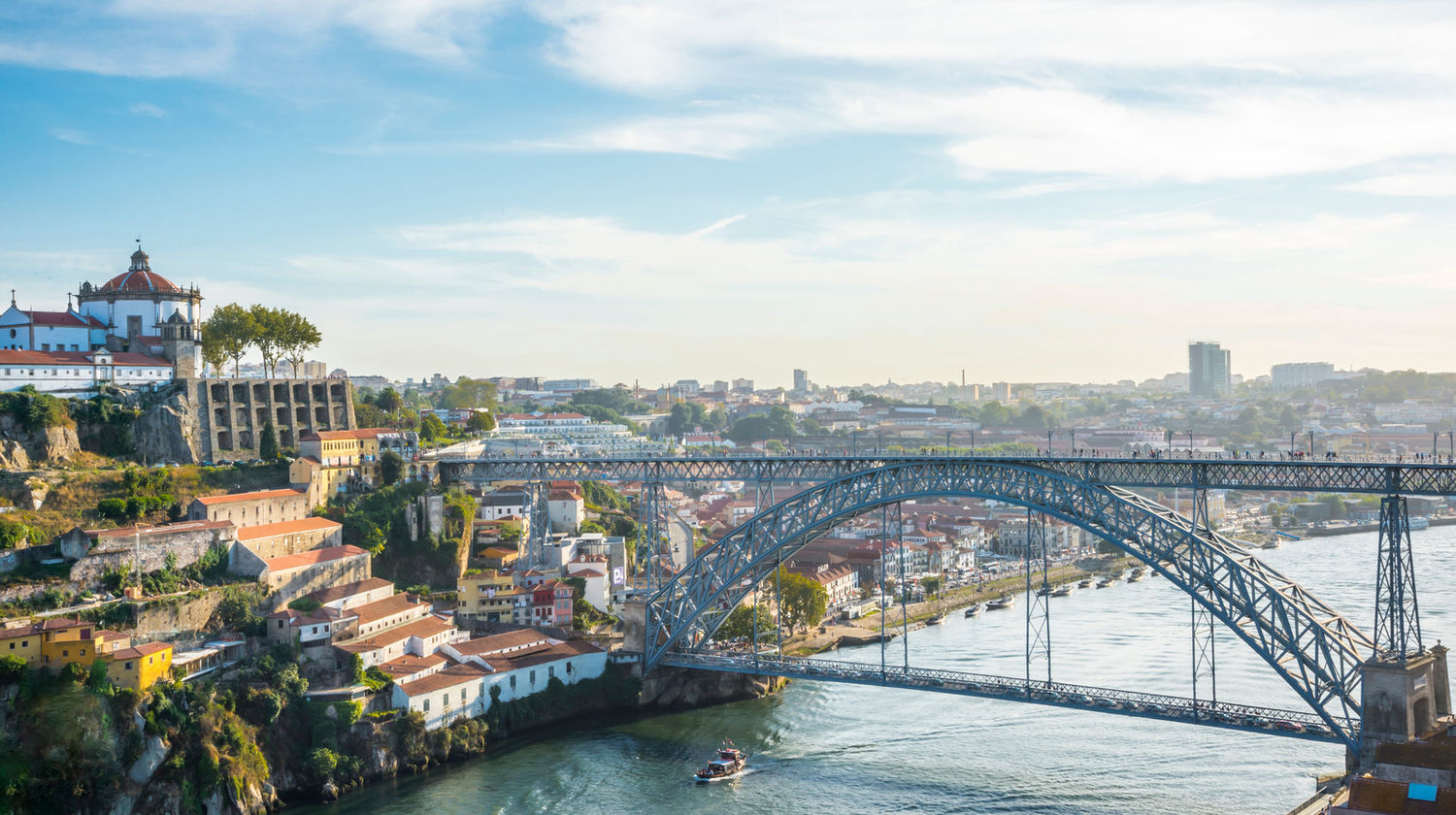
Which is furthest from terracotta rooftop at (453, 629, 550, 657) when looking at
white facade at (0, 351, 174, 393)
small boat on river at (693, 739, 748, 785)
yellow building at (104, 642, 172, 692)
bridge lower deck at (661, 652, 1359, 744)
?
white facade at (0, 351, 174, 393)

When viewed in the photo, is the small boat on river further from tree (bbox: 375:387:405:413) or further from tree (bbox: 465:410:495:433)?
tree (bbox: 465:410:495:433)

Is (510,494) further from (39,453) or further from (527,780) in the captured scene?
(527,780)

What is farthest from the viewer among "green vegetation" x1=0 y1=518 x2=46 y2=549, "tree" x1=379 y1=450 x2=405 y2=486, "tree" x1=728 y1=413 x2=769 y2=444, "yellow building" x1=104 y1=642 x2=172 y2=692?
"tree" x1=728 y1=413 x2=769 y2=444

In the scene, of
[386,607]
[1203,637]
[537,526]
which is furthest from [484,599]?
[1203,637]

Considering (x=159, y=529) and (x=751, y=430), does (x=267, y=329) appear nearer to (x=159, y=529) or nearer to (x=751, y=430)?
(x=159, y=529)

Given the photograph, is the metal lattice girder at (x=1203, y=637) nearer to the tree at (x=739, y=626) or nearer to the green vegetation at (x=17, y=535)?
the tree at (x=739, y=626)

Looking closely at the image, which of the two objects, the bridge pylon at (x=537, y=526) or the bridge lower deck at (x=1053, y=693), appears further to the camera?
the bridge pylon at (x=537, y=526)

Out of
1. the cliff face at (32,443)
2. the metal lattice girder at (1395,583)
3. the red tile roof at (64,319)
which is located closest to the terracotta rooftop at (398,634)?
the cliff face at (32,443)
